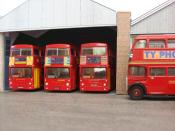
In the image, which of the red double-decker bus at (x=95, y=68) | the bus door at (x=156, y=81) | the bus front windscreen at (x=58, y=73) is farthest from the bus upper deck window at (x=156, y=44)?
the bus front windscreen at (x=58, y=73)

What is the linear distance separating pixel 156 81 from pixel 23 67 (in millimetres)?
10784

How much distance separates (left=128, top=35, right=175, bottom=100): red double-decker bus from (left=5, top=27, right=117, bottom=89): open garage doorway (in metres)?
9.76

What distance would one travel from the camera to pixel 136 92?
23.5 m

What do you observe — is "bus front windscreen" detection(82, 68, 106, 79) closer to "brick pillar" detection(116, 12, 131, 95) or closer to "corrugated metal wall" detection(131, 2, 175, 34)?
"brick pillar" detection(116, 12, 131, 95)

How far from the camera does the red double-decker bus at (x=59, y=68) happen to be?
28.9 metres

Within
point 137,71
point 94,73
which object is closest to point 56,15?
point 94,73

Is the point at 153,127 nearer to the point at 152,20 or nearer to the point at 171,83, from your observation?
the point at 171,83

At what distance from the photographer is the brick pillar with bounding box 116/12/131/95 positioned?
26.8 meters

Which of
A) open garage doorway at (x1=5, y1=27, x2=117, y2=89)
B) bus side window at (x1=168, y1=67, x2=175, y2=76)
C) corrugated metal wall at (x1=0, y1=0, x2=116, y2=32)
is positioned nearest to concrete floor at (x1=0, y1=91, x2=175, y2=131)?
bus side window at (x1=168, y1=67, x2=175, y2=76)

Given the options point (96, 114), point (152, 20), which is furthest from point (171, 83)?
point (96, 114)

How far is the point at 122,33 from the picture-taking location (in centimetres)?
2695

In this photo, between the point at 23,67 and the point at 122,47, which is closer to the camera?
the point at 122,47

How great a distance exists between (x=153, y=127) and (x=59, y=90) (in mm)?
16599

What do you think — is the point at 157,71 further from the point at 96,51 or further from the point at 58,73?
the point at 58,73
